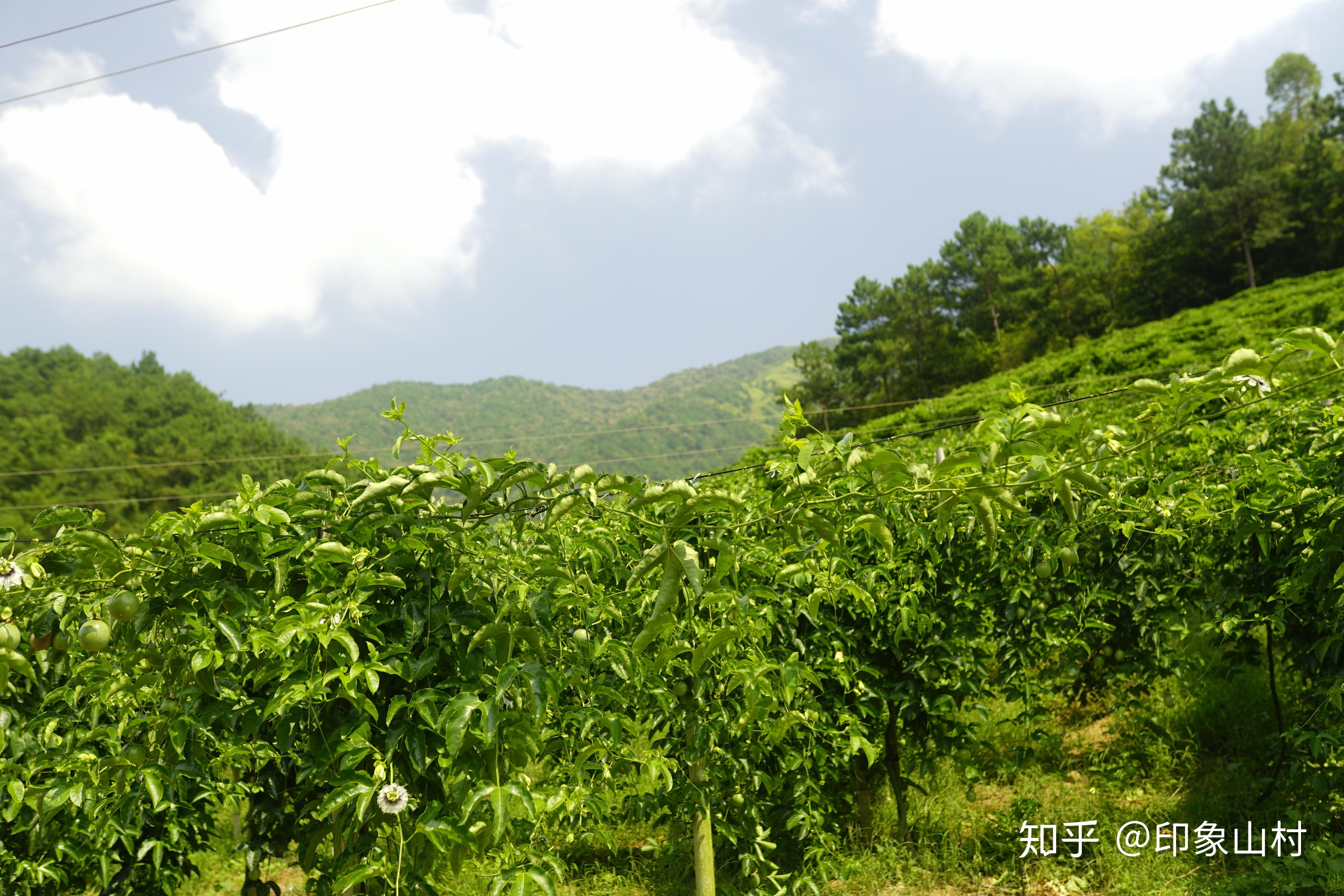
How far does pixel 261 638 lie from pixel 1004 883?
3.20 m

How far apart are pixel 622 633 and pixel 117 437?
156ft

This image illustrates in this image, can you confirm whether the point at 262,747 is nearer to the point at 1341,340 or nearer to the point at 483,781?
the point at 483,781

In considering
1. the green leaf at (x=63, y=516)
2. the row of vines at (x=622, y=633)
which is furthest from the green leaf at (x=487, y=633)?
the green leaf at (x=63, y=516)

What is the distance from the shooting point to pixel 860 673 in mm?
3314

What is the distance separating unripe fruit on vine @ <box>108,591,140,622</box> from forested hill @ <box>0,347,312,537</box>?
114 ft

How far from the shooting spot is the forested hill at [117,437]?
112 feet

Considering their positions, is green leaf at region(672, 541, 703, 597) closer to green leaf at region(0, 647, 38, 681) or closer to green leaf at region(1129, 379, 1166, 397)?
green leaf at region(1129, 379, 1166, 397)

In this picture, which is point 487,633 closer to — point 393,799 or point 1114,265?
point 393,799

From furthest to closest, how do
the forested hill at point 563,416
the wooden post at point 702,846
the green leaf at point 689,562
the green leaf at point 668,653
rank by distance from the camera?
the forested hill at point 563,416, the wooden post at point 702,846, the green leaf at point 668,653, the green leaf at point 689,562

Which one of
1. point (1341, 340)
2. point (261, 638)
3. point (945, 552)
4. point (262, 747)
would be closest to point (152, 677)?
point (261, 638)

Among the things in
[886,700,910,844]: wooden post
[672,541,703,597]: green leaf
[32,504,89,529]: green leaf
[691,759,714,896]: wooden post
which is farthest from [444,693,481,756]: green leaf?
[886,700,910,844]: wooden post

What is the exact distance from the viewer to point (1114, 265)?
3375cm

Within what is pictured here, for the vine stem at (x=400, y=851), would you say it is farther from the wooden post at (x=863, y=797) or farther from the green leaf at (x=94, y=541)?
the wooden post at (x=863, y=797)

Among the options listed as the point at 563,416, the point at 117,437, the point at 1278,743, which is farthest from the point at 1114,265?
the point at 563,416
